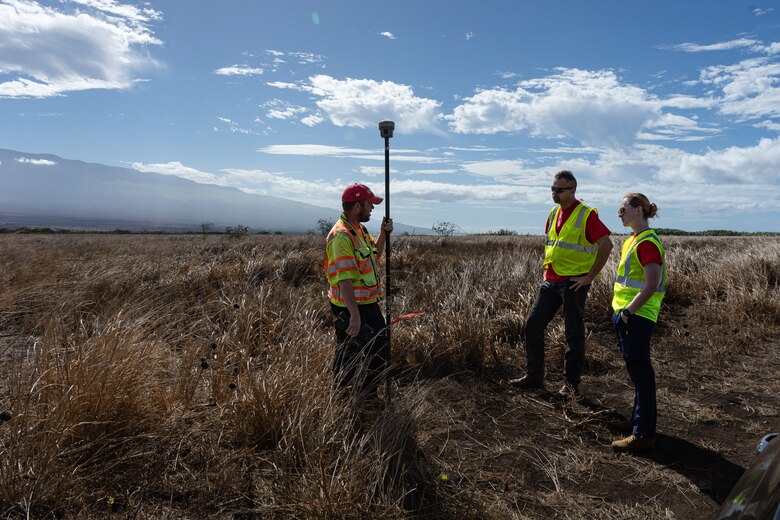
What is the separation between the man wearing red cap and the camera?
150 inches

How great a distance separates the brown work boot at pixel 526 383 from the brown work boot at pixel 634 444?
1.27 metres

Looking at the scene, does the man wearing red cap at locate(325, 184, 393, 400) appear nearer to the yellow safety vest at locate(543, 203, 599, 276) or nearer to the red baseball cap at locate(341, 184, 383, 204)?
the red baseball cap at locate(341, 184, 383, 204)

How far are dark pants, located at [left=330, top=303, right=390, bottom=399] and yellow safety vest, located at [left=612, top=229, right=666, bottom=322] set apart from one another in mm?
1790

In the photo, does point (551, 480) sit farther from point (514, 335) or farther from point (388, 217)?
point (514, 335)

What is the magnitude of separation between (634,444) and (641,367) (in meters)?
0.56

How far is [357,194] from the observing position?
3.97m

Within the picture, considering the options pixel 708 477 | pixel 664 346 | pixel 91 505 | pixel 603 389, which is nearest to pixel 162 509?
pixel 91 505

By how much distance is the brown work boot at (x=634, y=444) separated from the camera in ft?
12.1

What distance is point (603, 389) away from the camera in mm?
5211

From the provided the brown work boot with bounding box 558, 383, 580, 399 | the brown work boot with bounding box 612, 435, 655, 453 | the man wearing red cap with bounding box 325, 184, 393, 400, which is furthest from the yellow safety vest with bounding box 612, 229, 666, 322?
the man wearing red cap with bounding box 325, 184, 393, 400

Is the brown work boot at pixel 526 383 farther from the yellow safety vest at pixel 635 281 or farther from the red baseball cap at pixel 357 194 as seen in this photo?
the red baseball cap at pixel 357 194

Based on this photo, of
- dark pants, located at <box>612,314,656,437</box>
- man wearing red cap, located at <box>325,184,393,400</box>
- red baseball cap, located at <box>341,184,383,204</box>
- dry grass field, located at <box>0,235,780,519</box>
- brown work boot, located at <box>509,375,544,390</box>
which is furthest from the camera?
brown work boot, located at <box>509,375,544,390</box>

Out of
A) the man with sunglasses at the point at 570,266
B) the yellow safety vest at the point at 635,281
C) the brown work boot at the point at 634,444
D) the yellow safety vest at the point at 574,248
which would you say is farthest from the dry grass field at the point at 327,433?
the yellow safety vest at the point at 574,248

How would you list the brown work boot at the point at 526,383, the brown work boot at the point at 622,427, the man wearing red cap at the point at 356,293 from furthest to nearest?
the brown work boot at the point at 526,383 → the brown work boot at the point at 622,427 → the man wearing red cap at the point at 356,293
